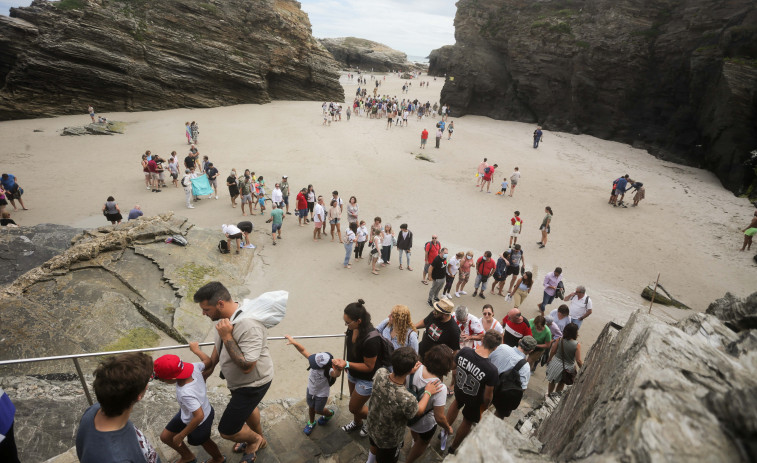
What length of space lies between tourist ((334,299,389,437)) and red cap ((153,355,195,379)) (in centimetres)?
146

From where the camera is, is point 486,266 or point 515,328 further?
point 486,266

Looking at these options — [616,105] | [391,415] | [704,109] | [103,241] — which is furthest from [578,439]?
[616,105]

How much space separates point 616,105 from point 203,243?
33.0 meters

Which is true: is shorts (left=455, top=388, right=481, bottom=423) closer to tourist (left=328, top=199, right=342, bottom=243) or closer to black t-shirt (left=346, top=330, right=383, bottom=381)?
black t-shirt (left=346, top=330, right=383, bottom=381)

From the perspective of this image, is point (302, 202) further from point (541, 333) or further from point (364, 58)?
point (364, 58)

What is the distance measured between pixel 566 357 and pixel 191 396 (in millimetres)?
5667

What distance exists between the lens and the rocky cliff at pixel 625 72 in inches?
843

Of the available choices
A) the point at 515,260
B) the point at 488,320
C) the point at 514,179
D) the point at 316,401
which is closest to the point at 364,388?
the point at 316,401

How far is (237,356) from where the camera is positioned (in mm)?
3363

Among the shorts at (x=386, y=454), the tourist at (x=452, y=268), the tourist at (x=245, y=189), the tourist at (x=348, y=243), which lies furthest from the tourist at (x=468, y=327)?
the tourist at (x=245, y=189)

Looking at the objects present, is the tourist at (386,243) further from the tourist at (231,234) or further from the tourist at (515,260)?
the tourist at (231,234)

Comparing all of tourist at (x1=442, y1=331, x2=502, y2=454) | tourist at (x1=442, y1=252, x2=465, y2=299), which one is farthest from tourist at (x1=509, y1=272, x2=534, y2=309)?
tourist at (x1=442, y1=331, x2=502, y2=454)

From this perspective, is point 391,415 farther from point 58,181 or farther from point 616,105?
point 616,105

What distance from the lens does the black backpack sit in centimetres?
459
